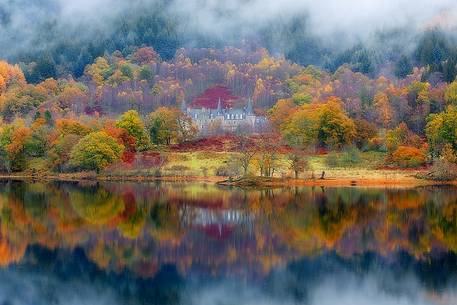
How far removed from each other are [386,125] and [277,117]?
17.2 m

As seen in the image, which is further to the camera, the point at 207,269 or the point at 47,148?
the point at 47,148

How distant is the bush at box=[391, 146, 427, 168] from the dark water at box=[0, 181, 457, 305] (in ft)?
64.6

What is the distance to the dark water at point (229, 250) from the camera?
25.3 m

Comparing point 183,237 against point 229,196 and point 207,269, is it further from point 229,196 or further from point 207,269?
point 229,196

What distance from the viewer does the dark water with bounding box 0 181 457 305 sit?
2533 cm

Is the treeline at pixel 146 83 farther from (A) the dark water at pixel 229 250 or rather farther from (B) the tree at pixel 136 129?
(A) the dark water at pixel 229 250

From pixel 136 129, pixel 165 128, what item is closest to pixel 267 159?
pixel 136 129

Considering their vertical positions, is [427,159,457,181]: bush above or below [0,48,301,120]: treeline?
below

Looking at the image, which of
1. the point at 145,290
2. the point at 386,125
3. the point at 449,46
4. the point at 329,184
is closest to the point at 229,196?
the point at 329,184

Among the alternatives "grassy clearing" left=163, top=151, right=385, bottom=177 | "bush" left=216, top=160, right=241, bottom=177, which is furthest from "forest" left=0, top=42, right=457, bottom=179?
"grassy clearing" left=163, top=151, right=385, bottom=177

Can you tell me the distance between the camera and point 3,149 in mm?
82688

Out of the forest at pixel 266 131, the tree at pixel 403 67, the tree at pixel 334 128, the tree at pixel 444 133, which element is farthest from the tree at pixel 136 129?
the tree at pixel 403 67

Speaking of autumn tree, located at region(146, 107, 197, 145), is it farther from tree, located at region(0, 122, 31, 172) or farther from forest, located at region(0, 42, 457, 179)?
tree, located at region(0, 122, 31, 172)

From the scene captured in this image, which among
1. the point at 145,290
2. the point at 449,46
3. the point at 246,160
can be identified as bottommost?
the point at 145,290
